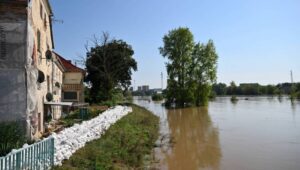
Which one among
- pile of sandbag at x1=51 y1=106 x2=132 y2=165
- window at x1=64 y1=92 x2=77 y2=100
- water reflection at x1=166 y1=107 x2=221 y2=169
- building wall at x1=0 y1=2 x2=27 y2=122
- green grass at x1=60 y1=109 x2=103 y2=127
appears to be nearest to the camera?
pile of sandbag at x1=51 y1=106 x2=132 y2=165

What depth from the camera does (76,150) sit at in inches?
452

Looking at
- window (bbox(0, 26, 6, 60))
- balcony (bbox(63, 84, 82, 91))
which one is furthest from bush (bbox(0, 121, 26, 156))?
balcony (bbox(63, 84, 82, 91))

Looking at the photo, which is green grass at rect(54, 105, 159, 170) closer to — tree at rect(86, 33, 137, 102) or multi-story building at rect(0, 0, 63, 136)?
multi-story building at rect(0, 0, 63, 136)

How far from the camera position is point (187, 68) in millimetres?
56281

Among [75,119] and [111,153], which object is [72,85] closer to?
[75,119]

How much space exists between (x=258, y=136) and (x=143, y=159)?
10.3m

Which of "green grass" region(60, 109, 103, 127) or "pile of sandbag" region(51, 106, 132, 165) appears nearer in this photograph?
"pile of sandbag" region(51, 106, 132, 165)

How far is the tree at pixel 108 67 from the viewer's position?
144ft

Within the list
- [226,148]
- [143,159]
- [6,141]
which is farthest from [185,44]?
[6,141]

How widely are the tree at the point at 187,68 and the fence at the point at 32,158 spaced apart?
46.7m

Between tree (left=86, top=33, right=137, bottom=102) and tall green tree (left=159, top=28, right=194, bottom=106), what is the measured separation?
7.67 meters

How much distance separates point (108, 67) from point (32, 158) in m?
38.8

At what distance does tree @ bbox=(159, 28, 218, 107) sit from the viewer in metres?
55.7

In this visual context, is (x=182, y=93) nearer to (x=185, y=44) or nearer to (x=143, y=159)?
(x=185, y=44)
